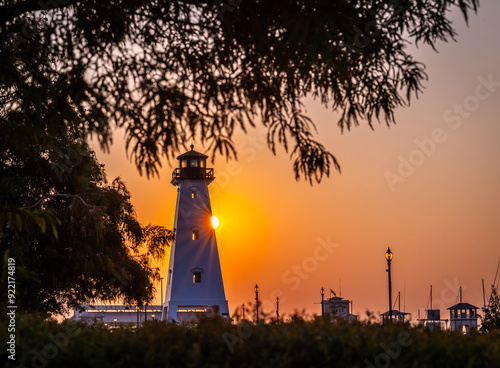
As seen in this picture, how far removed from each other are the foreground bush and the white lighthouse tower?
189ft

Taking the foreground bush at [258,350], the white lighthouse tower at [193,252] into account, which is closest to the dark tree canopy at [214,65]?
the foreground bush at [258,350]

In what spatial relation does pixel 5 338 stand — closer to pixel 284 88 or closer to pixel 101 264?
pixel 284 88

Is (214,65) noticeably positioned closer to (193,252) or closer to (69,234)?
(69,234)

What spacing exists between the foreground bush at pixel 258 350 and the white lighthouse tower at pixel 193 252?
57676mm

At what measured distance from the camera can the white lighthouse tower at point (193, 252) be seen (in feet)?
220

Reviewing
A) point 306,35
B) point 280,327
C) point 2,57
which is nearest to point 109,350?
point 280,327

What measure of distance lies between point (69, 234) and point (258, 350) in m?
22.7

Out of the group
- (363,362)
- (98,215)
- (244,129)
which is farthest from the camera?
(98,215)

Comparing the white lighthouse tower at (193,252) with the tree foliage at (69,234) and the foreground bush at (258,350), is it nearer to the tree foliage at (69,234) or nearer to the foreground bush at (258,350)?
the tree foliage at (69,234)

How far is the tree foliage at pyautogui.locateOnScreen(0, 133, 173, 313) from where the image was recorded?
28594 millimetres

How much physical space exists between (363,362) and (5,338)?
4178 millimetres

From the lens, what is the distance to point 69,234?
2961cm

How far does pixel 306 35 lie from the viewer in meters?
9.20

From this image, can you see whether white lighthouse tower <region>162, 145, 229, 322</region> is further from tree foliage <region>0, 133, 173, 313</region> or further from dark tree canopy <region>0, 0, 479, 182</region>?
dark tree canopy <region>0, 0, 479, 182</region>
